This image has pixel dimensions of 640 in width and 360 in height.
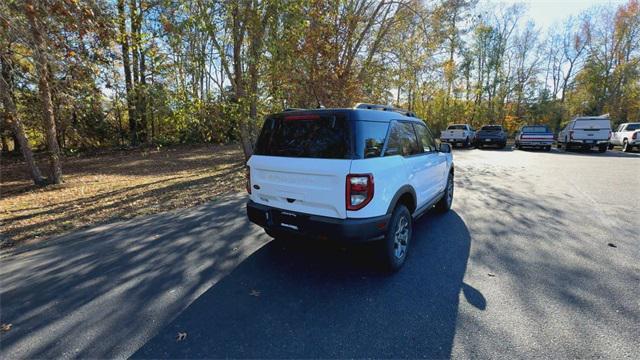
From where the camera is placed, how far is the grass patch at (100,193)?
553 cm

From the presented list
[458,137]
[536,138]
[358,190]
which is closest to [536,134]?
[536,138]

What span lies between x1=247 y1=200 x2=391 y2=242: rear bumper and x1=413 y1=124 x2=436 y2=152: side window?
177 cm

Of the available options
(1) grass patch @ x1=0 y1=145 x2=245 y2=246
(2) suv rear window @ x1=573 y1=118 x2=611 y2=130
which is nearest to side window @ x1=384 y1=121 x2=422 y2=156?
(1) grass patch @ x1=0 y1=145 x2=245 y2=246

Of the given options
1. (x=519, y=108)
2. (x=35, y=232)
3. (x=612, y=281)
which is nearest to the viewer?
(x=612, y=281)

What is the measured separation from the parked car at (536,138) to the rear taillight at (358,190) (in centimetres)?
2005

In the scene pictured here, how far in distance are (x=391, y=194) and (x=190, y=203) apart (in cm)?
518

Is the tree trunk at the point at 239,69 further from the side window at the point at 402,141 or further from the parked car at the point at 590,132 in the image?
the parked car at the point at 590,132

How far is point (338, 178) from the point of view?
9.39ft

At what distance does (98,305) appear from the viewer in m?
2.80

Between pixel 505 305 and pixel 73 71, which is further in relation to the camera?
pixel 73 71

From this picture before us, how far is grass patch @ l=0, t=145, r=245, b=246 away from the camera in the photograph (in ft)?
18.1

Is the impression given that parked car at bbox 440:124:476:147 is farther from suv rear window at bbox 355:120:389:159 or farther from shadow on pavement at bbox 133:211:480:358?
suv rear window at bbox 355:120:389:159

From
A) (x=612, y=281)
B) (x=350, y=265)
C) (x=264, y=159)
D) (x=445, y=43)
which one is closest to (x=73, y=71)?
(x=264, y=159)

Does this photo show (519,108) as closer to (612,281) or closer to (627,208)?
(627,208)
